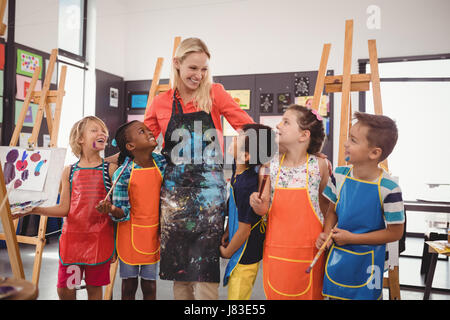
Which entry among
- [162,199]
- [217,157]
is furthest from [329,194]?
[162,199]

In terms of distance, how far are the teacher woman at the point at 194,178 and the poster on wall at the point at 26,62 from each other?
3.27m

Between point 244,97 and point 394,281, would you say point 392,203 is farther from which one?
point 244,97

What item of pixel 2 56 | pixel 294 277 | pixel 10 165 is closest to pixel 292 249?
pixel 294 277

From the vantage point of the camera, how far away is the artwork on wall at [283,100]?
4953 millimetres

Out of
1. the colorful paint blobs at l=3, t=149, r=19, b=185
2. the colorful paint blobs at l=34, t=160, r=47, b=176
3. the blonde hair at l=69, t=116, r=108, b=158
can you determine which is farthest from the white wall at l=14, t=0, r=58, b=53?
the blonde hair at l=69, t=116, r=108, b=158

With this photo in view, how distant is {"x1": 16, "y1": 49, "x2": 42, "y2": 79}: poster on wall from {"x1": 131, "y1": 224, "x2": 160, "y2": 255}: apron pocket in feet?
10.8

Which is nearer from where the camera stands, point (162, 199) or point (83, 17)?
point (162, 199)

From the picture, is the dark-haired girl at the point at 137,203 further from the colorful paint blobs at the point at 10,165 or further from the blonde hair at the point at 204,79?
the colorful paint blobs at the point at 10,165

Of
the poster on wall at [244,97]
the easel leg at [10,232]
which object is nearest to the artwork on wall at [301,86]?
the poster on wall at [244,97]

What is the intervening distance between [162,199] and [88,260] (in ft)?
1.62

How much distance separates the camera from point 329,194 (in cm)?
144

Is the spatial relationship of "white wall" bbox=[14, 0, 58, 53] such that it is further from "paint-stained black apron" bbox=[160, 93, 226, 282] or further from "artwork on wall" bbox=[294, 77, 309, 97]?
"paint-stained black apron" bbox=[160, 93, 226, 282]

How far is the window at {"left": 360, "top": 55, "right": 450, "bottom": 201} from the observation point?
15.5 ft
